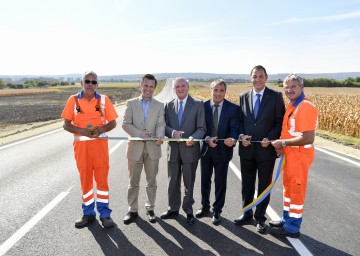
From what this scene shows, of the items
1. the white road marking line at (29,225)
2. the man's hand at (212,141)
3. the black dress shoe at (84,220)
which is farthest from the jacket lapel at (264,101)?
the white road marking line at (29,225)

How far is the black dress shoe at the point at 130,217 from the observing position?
4627mm

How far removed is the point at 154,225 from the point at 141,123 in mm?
1575

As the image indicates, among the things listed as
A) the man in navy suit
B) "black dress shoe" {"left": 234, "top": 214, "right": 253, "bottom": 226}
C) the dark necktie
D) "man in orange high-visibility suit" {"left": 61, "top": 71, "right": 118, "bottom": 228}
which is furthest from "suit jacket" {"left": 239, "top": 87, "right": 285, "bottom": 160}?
"man in orange high-visibility suit" {"left": 61, "top": 71, "right": 118, "bottom": 228}

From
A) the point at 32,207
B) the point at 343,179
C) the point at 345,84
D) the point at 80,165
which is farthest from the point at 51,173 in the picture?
the point at 345,84

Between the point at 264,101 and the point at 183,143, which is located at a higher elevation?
the point at 264,101

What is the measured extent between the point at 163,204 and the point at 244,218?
Answer: 1.47 m

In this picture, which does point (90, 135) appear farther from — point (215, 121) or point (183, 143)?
point (215, 121)

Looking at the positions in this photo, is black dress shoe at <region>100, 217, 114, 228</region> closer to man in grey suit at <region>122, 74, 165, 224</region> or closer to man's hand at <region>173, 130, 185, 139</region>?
man in grey suit at <region>122, 74, 165, 224</region>

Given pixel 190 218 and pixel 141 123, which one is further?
pixel 141 123

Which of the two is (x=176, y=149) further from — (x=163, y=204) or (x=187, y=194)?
(x=163, y=204)

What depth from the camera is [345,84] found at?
3452 inches

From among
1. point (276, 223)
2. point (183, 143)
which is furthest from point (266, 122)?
point (276, 223)


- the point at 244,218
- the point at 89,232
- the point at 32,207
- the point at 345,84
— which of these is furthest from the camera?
the point at 345,84

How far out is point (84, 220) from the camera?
4531mm
